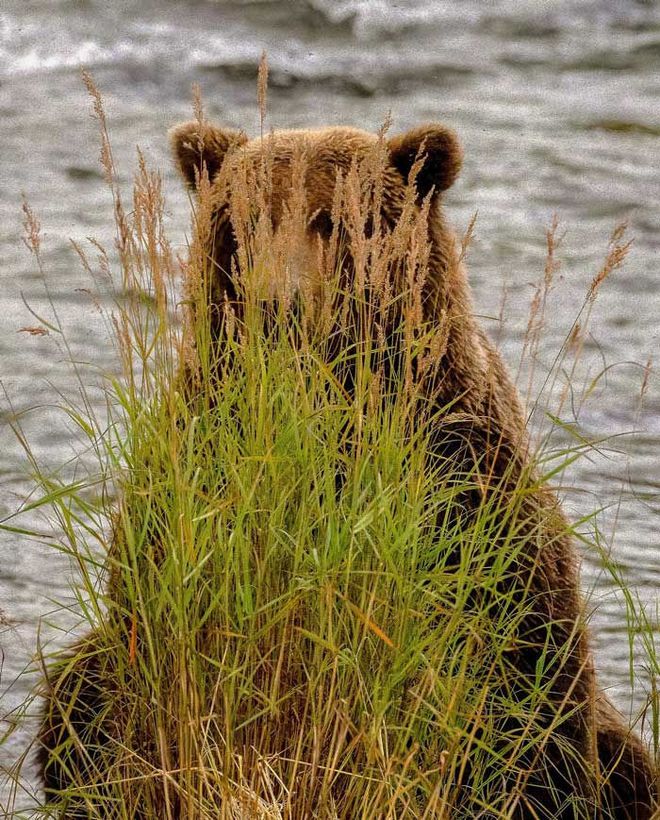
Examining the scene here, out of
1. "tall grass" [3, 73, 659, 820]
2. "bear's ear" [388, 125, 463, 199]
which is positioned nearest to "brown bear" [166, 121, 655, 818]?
"bear's ear" [388, 125, 463, 199]

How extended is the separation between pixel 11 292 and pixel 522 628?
17.0 feet

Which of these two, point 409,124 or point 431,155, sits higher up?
point 431,155

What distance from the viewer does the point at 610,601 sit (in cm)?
558

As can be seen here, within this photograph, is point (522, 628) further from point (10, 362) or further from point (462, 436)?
point (10, 362)

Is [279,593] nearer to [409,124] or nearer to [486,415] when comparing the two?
[486,415]

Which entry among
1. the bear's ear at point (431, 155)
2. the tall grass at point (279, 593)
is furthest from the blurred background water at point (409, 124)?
the tall grass at point (279, 593)

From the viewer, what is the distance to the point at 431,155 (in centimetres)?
418

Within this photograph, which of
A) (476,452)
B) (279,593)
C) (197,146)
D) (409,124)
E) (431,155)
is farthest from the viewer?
(409,124)

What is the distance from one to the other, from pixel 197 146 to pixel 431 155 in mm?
722

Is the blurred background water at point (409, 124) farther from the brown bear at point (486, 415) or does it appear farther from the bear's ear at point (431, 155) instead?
the bear's ear at point (431, 155)

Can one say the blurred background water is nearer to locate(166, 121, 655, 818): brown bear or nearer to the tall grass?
locate(166, 121, 655, 818): brown bear

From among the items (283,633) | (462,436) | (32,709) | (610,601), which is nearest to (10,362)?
(32,709)

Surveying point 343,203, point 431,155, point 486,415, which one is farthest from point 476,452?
point 431,155

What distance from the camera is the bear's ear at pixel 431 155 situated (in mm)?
4152
